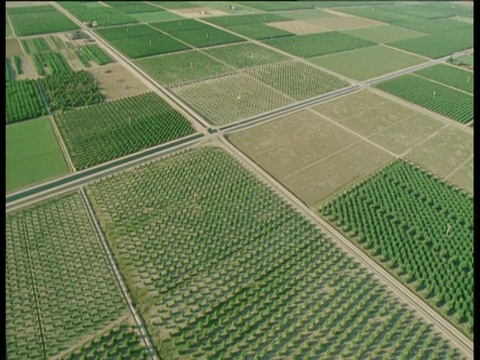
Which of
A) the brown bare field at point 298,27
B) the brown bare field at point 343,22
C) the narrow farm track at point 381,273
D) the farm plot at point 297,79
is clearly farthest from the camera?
the brown bare field at point 343,22

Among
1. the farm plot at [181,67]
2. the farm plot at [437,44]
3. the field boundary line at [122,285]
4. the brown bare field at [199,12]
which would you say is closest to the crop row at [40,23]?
the brown bare field at [199,12]

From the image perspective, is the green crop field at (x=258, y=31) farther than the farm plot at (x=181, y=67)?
Yes

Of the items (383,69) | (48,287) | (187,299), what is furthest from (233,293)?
(383,69)

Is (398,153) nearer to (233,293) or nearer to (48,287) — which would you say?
(233,293)

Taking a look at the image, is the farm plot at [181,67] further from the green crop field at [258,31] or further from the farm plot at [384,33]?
the farm plot at [384,33]

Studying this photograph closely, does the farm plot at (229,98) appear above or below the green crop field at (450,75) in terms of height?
above

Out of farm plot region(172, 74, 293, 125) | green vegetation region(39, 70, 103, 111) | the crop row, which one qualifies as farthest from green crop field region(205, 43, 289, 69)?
the crop row
